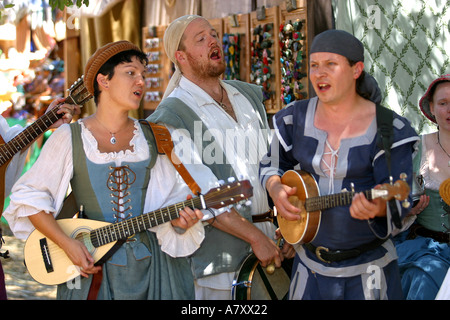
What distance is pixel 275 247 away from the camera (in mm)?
3533

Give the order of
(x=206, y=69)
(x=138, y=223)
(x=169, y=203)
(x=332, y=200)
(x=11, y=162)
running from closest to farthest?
(x=332, y=200)
(x=138, y=223)
(x=169, y=203)
(x=206, y=69)
(x=11, y=162)

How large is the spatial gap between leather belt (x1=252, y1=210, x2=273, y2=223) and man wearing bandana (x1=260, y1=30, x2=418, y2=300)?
779 millimetres

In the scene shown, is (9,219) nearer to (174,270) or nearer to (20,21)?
(174,270)

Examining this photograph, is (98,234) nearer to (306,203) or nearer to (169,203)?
(169,203)

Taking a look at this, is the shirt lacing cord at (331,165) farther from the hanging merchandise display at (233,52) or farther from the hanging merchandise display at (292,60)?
the hanging merchandise display at (233,52)

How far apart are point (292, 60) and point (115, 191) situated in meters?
2.62

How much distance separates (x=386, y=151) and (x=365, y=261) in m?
0.52

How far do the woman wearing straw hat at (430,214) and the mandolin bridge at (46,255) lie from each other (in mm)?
2000

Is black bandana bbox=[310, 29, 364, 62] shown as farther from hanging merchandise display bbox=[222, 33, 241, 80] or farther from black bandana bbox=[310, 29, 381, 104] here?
hanging merchandise display bbox=[222, 33, 241, 80]

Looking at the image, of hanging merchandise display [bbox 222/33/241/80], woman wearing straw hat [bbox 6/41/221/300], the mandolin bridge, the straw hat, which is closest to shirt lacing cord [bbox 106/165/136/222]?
woman wearing straw hat [bbox 6/41/221/300]

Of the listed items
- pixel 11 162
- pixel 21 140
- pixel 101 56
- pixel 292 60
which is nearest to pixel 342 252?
pixel 101 56

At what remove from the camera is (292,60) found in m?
5.41

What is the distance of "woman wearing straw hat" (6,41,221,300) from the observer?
3.29 meters
